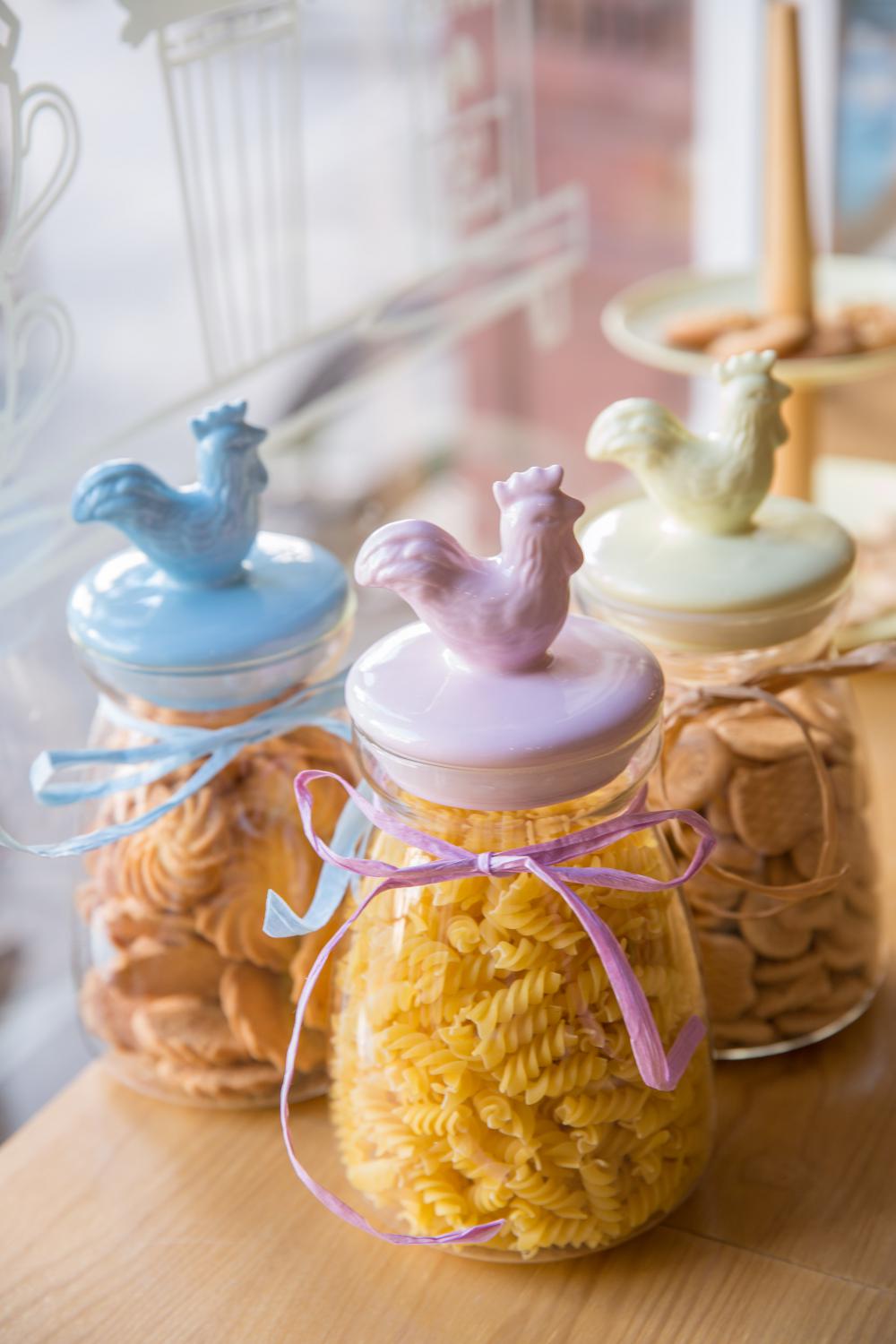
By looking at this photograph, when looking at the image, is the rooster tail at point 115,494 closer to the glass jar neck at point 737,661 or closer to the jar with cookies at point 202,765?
the jar with cookies at point 202,765

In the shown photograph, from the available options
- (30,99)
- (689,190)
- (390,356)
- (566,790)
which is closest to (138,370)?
(390,356)

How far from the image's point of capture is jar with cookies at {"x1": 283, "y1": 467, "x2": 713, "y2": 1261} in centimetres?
46

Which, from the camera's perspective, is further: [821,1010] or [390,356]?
[390,356]

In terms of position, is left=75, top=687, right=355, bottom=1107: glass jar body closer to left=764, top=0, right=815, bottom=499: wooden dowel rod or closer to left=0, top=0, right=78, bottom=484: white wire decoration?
left=0, top=0, right=78, bottom=484: white wire decoration

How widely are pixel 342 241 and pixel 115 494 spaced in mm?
686

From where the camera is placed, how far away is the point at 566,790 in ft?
1.52

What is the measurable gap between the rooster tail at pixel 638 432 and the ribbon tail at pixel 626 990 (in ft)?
0.62

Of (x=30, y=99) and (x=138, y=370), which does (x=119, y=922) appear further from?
(x=138, y=370)

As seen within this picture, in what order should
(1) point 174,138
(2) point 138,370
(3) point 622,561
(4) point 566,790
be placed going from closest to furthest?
1. (4) point 566,790
2. (3) point 622,561
3. (1) point 174,138
4. (2) point 138,370

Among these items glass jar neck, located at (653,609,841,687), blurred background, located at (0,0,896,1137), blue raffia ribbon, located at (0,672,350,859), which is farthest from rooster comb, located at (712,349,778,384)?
blurred background, located at (0,0,896,1137)

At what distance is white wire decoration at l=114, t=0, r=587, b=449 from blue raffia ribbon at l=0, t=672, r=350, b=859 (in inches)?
8.0

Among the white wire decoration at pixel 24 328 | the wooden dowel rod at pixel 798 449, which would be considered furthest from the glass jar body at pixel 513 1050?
the wooden dowel rod at pixel 798 449

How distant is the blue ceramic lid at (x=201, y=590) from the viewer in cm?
54

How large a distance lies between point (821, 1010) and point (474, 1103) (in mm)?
206
